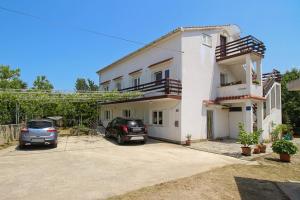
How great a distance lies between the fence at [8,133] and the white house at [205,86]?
27.5ft

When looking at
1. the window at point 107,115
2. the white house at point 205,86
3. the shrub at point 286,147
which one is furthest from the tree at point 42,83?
the shrub at point 286,147

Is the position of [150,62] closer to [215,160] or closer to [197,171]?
[215,160]

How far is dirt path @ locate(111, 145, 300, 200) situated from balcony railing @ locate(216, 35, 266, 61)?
9.24 m

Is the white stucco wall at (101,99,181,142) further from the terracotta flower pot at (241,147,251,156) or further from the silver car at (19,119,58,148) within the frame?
the silver car at (19,119,58,148)

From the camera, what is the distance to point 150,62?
738 inches

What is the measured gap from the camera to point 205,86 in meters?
16.4

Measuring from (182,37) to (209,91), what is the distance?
433cm

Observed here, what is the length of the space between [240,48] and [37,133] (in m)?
14.3

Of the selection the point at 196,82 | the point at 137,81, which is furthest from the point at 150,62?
the point at 196,82

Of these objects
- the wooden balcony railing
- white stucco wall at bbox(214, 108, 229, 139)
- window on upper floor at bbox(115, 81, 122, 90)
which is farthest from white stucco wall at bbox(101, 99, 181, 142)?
the wooden balcony railing

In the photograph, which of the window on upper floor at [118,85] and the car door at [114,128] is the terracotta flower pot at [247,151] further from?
the window on upper floor at [118,85]

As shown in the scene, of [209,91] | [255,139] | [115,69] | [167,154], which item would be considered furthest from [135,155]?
[115,69]

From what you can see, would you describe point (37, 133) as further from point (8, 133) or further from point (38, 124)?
point (8, 133)

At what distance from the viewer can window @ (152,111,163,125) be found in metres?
16.7
